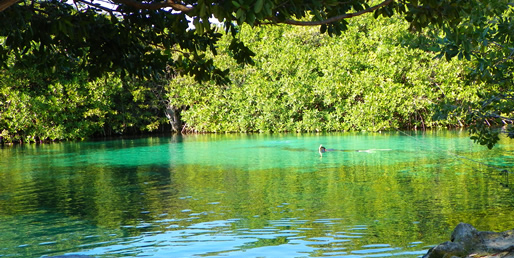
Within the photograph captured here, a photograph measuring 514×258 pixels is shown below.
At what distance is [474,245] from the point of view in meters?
4.19

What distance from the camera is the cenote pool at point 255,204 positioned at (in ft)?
19.0

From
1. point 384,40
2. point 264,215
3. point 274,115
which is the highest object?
point 384,40

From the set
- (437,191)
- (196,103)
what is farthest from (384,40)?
(437,191)

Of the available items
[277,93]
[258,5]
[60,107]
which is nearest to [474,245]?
[258,5]

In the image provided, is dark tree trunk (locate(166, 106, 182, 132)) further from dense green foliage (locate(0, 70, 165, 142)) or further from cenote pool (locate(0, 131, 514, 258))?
cenote pool (locate(0, 131, 514, 258))

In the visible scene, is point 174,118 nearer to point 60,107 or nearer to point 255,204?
point 60,107

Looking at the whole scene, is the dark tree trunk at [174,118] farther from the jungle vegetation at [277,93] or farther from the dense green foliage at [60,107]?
the dense green foliage at [60,107]

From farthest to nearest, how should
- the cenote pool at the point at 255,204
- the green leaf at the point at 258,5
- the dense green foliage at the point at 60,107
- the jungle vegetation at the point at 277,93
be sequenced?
the jungle vegetation at the point at 277,93 → the dense green foliage at the point at 60,107 → the cenote pool at the point at 255,204 → the green leaf at the point at 258,5

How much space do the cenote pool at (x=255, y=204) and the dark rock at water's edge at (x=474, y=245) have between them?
0.98 meters

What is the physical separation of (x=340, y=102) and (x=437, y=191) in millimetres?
18968

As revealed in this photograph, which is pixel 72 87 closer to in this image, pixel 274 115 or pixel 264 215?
pixel 274 115

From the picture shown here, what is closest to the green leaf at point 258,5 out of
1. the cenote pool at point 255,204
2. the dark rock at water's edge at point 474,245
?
the dark rock at water's edge at point 474,245

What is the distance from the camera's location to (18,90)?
24.9m

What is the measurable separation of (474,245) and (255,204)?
4.34 meters
